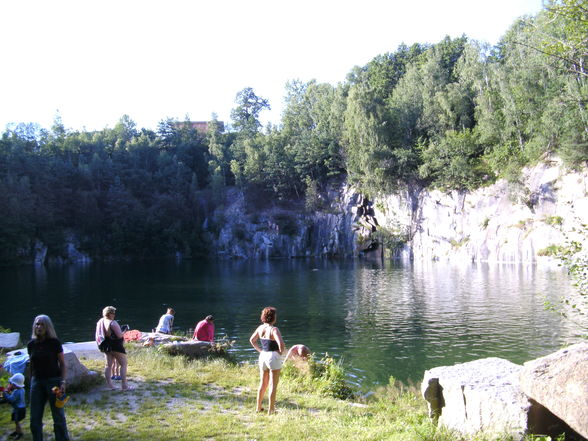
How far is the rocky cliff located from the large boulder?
30.2 metres

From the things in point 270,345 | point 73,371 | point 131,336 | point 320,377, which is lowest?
point 320,377

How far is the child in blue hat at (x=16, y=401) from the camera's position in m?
6.71

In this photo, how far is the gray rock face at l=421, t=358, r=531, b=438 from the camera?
5.96 m

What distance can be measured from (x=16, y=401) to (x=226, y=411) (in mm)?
3134

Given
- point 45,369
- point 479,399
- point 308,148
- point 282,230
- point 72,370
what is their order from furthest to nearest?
point 282,230 < point 308,148 < point 72,370 < point 45,369 < point 479,399

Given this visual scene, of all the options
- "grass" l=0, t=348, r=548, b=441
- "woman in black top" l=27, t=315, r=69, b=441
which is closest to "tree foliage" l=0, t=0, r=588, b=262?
"grass" l=0, t=348, r=548, b=441

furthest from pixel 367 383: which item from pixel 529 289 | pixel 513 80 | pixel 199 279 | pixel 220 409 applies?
pixel 513 80

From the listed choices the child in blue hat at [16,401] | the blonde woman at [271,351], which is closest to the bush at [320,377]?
the blonde woman at [271,351]

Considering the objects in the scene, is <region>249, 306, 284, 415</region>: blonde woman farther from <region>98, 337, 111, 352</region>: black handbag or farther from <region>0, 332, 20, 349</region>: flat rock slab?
<region>0, 332, 20, 349</region>: flat rock slab

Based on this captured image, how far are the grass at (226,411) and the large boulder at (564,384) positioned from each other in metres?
1.16

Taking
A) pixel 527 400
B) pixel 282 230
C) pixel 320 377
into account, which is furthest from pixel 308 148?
pixel 527 400

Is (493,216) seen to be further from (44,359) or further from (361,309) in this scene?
(44,359)

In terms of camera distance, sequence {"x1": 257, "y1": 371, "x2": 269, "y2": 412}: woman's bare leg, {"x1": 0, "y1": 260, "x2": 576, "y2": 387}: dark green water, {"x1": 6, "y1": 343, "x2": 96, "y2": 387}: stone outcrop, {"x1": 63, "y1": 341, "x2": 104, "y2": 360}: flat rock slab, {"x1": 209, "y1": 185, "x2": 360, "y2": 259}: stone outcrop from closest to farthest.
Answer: {"x1": 257, "y1": 371, "x2": 269, "y2": 412}: woman's bare leg → {"x1": 6, "y1": 343, "x2": 96, "y2": 387}: stone outcrop → {"x1": 63, "y1": 341, "x2": 104, "y2": 360}: flat rock slab → {"x1": 0, "y1": 260, "x2": 576, "y2": 387}: dark green water → {"x1": 209, "y1": 185, "x2": 360, "y2": 259}: stone outcrop

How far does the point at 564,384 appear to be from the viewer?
227 inches
